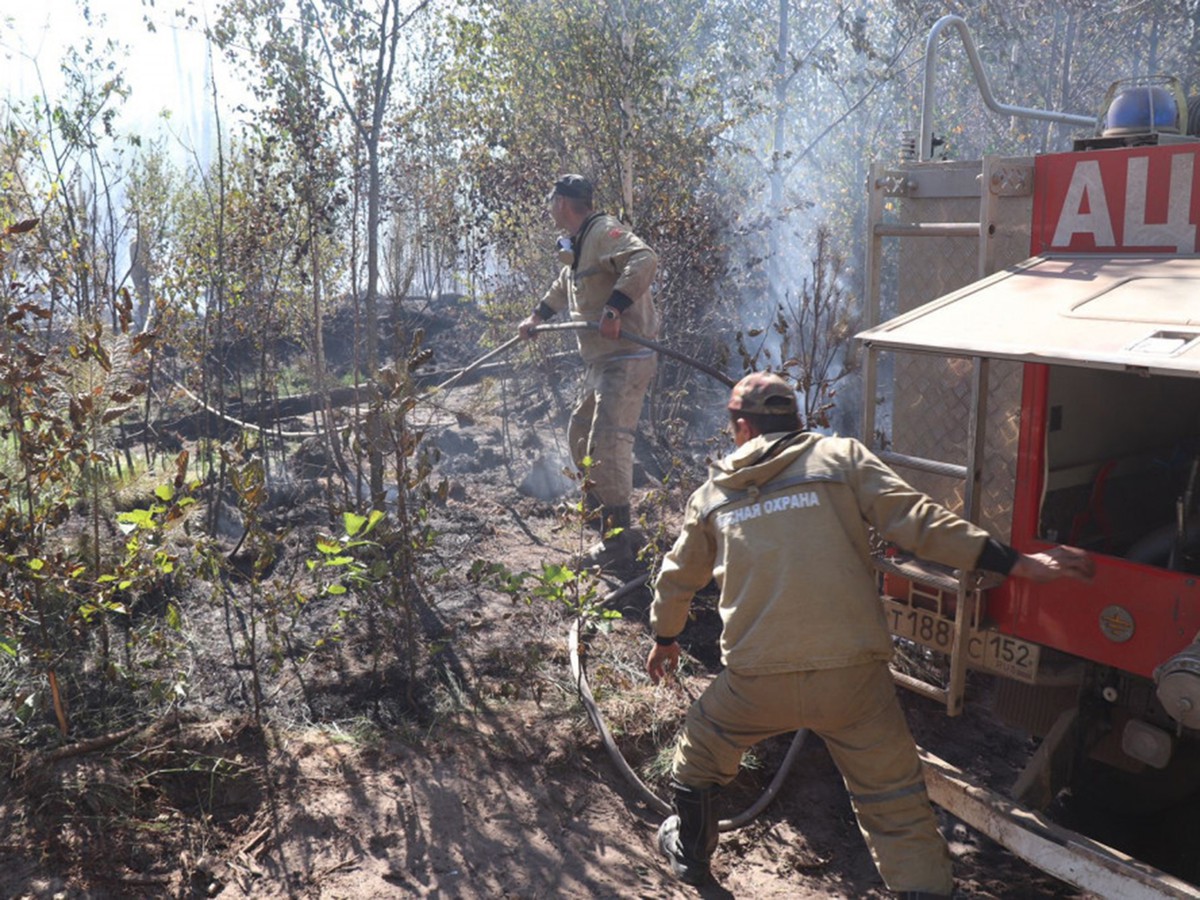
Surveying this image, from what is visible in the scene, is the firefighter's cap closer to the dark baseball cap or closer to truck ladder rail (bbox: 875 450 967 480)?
truck ladder rail (bbox: 875 450 967 480)

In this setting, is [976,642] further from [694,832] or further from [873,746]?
[694,832]

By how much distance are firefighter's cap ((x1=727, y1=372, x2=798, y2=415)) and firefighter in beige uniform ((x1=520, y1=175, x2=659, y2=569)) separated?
2446 mm

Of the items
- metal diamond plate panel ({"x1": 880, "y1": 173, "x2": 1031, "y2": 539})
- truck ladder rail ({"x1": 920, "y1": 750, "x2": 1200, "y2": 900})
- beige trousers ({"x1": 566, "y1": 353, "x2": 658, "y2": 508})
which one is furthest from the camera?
beige trousers ({"x1": 566, "y1": 353, "x2": 658, "y2": 508})

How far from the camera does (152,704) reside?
372 centimetres

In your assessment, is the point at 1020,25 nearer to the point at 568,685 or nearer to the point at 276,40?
the point at 276,40

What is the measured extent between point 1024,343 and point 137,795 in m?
3.16

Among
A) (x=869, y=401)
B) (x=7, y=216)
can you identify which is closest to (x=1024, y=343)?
(x=869, y=401)

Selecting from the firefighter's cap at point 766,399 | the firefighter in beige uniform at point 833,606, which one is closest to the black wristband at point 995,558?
the firefighter in beige uniform at point 833,606

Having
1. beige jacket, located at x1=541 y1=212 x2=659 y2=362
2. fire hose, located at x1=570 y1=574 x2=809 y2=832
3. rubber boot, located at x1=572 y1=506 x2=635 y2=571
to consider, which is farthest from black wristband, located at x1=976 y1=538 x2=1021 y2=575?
beige jacket, located at x1=541 y1=212 x2=659 y2=362

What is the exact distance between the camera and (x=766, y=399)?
3193 mm

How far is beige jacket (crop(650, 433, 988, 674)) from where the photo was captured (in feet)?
9.47

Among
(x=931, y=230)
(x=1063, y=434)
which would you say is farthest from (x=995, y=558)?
(x=931, y=230)

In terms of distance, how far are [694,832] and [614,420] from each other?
2957 millimetres

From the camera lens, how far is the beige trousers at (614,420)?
19.1ft
